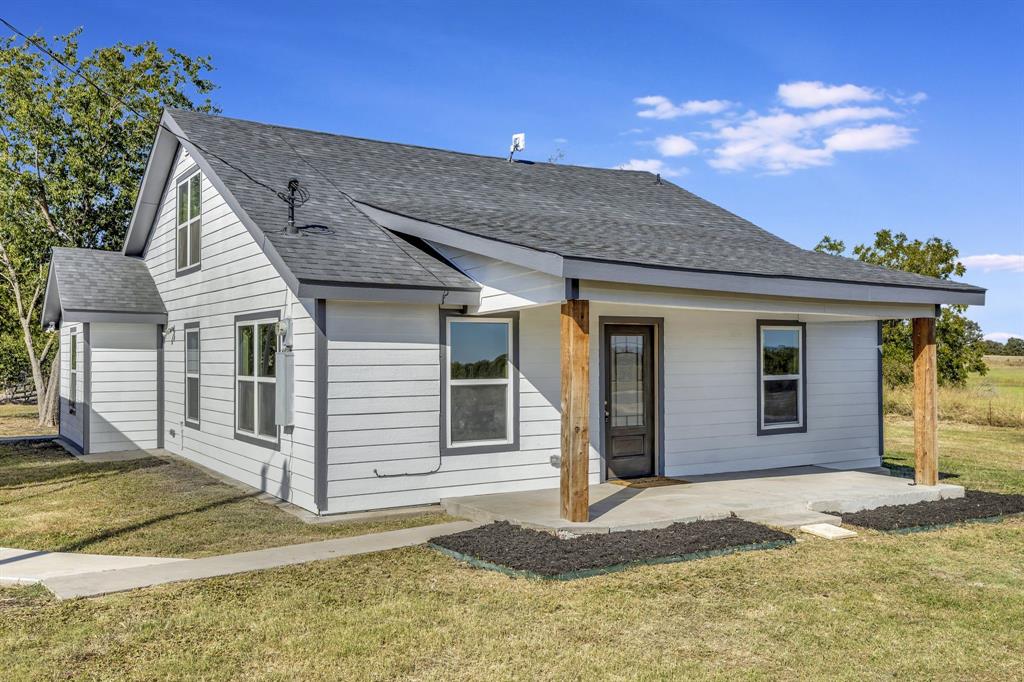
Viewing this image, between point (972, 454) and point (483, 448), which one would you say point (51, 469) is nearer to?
point (483, 448)

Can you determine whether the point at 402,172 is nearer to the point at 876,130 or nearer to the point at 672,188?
the point at 672,188

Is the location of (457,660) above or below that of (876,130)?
below

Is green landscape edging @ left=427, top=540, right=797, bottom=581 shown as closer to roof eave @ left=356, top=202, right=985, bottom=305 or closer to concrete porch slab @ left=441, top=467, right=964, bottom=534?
concrete porch slab @ left=441, top=467, right=964, bottom=534

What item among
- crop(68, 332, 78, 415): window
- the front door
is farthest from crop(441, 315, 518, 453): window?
crop(68, 332, 78, 415): window

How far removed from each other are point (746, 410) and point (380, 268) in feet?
19.1

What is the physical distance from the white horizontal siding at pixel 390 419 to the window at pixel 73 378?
8766mm

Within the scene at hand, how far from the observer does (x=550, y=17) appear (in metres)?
15.7

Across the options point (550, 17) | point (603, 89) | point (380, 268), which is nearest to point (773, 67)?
point (603, 89)

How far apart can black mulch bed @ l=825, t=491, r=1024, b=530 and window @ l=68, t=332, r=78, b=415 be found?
13310 millimetres

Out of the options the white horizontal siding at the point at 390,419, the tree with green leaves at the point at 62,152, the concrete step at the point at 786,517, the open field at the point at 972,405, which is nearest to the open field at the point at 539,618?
the concrete step at the point at 786,517

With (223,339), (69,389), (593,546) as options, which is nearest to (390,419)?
(593,546)

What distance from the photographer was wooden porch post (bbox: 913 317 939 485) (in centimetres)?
966

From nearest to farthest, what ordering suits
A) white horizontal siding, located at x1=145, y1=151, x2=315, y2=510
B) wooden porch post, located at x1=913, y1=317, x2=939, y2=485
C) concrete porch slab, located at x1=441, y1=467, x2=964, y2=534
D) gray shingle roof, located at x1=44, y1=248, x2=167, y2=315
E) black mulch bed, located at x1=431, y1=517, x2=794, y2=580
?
black mulch bed, located at x1=431, y1=517, x2=794, y2=580, concrete porch slab, located at x1=441, y1=467, x2=964, y2=534, white horizontal siding, located at x1=145, y1=151, x2=315, y2=510, wooden porch post, located at x1=913, y1=317, x2=939, y2=485, gray shingle roof, located at x1=44, y1=248, x2=167, y2=315

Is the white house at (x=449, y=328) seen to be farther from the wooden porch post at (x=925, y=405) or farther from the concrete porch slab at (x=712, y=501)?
the concrete porch slab at (x=712, y=501)
